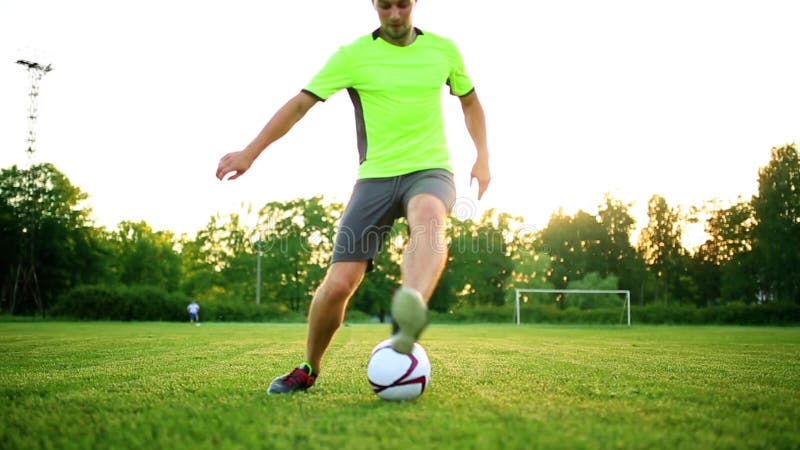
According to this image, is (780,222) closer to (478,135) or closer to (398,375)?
(478,135)

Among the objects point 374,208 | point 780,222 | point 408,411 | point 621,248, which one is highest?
point 780,222

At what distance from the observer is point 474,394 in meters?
3.96

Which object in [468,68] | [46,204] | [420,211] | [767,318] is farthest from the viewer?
[46,204]

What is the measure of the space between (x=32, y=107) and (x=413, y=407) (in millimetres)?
44556

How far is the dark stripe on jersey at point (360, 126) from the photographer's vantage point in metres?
3.97

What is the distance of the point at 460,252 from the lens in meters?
67.1

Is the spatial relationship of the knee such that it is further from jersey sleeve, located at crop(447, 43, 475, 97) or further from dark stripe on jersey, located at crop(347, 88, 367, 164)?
jersey sleeve, located at crop(447, 43, 475, 97)

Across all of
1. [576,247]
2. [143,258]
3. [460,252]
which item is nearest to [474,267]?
[460,252]

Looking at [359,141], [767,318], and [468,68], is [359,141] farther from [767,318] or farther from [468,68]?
[767,318]

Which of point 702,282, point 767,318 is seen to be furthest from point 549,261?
point 767,318

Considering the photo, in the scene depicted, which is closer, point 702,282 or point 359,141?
point 359,141

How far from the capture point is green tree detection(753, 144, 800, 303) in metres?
51.4

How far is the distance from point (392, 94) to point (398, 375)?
1601 mm

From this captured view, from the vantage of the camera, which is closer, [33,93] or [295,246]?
[33,93]
